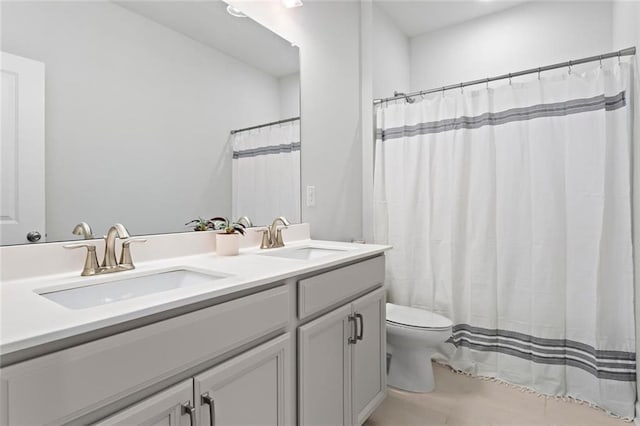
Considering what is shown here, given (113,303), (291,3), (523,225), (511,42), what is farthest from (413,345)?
(511,42)

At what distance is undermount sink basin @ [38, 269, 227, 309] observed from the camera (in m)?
0.99

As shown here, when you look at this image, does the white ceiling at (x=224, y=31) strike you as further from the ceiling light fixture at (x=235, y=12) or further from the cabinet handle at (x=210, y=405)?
the cabinet handle at (x=210, y=405)

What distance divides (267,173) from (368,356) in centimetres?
104

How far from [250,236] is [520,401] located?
1723 millimetres

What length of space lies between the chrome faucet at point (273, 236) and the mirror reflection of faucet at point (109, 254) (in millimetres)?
686

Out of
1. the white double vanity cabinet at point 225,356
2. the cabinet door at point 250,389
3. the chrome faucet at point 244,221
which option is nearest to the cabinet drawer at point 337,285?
the white double vanity cabinet at point 225,356

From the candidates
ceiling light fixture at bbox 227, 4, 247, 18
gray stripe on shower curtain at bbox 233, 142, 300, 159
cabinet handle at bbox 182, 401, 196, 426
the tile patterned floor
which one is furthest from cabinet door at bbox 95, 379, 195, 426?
ceiling light fixture at bbox 227, 4, 247, 18

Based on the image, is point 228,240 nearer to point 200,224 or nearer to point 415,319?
point 200,224

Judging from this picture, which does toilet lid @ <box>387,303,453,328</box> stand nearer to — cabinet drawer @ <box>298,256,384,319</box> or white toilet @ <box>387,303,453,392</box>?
white toilet @ <box>387,303,453,392</box>

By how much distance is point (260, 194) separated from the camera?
6.00 ft

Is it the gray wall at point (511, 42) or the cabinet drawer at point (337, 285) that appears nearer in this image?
the cabinet drawer at point (337, 285)

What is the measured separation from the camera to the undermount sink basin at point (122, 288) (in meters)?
0.99

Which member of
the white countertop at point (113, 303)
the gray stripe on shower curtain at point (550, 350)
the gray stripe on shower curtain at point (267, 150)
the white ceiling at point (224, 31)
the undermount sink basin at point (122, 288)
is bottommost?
the gray stripe on shower curtain at point (550, 350)

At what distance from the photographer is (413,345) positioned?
199cm
